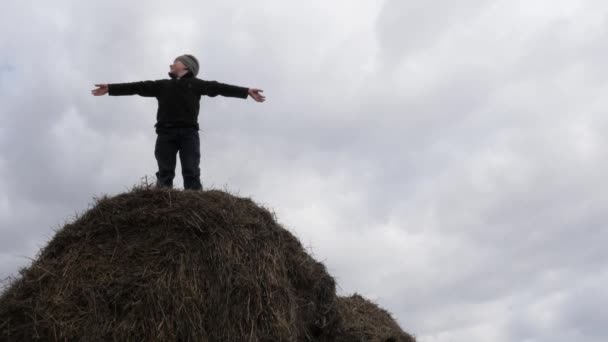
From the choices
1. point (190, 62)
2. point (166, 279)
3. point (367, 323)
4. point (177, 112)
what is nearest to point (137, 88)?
point (177, 112)

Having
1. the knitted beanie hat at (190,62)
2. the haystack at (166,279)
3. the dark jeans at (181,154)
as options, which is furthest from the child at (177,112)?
the haystack at (166,279)

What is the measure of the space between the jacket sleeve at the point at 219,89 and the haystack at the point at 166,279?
2.47 metres

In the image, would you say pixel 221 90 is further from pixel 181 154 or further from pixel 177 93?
pixel 181 154

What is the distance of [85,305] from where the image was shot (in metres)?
7.61

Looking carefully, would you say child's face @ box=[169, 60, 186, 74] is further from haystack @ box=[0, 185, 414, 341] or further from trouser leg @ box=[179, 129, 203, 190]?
haystack @ box=[0, 185, 414, 341]

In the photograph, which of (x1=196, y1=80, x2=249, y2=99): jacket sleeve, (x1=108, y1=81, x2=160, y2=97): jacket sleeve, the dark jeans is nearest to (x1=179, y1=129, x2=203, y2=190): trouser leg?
the dark jeans

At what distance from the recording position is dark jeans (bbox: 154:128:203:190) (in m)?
10.4

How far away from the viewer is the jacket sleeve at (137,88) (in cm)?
1074

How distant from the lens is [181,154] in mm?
10492

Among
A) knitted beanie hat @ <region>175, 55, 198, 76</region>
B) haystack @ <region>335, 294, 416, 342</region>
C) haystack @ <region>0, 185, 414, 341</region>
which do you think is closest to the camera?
haystack @ <region>0, 185, 414, 341</region>

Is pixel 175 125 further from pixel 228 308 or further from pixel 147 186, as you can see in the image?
pixel 228 308

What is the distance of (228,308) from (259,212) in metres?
1.43

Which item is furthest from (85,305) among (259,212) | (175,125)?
(175,125)

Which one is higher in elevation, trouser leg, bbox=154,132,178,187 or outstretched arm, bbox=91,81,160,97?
outstretched arm, bbox=91,81,160,97
